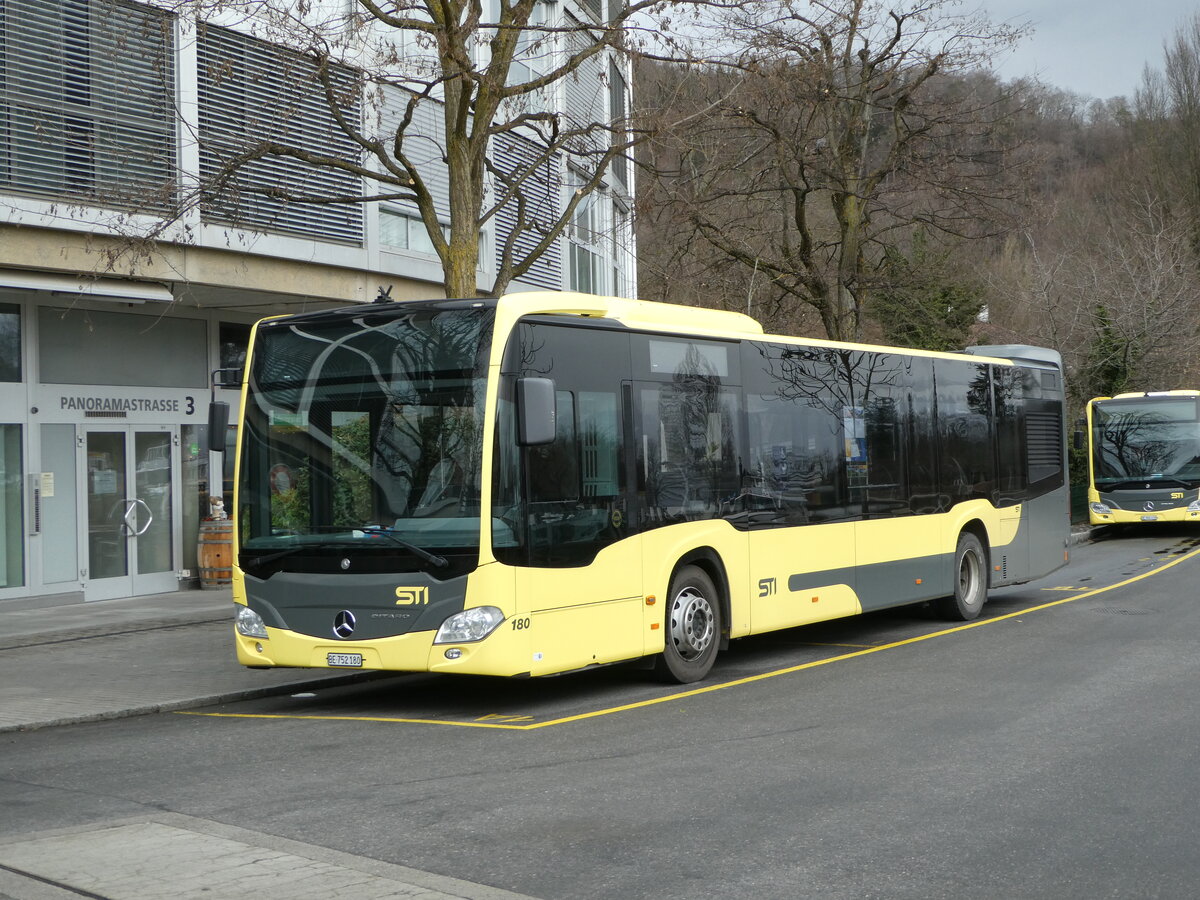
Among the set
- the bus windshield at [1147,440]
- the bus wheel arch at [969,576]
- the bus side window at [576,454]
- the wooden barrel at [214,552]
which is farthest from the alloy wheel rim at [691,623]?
the bus windshield at [1147,440]

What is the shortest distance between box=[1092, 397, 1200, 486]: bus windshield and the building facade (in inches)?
621

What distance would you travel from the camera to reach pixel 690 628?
11094 millimetres

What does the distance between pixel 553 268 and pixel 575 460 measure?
1749 centimetres

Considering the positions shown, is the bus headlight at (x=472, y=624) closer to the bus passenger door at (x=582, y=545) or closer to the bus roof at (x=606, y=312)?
the bus passenger door at (x=582, y=545)

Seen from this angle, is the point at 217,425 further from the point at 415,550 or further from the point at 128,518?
the point at 128,518

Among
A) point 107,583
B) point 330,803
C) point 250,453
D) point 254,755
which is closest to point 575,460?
point 250,453

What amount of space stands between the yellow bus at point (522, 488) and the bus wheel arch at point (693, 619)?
2cm

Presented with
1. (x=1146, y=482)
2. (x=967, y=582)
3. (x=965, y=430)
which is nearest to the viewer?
(x=965, y=430)

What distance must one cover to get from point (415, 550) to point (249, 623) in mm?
1625

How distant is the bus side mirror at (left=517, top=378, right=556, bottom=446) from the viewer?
30.7ft

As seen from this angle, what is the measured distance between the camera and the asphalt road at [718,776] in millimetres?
5660

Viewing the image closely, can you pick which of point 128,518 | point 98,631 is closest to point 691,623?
point 98,631

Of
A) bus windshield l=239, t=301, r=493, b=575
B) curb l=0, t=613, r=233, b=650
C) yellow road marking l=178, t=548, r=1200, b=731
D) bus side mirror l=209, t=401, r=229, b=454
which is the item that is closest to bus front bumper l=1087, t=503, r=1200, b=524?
yellow road marking l=178, t=548, r=1200, b=731

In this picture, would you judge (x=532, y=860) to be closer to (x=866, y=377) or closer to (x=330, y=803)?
(x=330, y=803)
